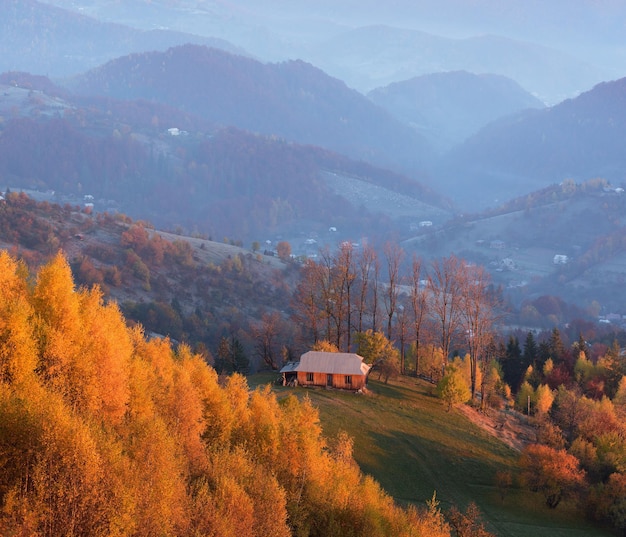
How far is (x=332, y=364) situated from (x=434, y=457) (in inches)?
542

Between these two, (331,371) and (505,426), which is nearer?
(331,371)

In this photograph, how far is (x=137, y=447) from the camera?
21.9 m

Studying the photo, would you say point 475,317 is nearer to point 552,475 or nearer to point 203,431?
point 552,475

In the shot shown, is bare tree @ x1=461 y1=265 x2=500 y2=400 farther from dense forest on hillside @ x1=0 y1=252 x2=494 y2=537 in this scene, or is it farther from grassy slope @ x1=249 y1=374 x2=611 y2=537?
dense forest on hillside @ x1=0 y1=252 x2=494 y2=537

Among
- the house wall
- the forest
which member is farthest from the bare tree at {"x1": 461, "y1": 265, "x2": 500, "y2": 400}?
the house wall

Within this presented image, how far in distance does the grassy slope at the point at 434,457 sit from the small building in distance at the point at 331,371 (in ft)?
4.17

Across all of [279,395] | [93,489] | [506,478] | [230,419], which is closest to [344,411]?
[279,395]

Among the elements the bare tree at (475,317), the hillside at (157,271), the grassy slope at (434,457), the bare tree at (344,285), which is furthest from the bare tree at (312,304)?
the hillside at (157,271)

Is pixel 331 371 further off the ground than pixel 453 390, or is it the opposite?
pixel 331 371

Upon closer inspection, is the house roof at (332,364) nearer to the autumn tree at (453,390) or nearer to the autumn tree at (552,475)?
the autumn tree at (453,390)

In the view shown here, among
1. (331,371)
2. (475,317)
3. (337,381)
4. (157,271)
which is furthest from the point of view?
(157,271)

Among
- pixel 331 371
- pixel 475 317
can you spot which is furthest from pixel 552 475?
pixel 331 371

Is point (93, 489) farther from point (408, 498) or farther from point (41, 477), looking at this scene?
point (408, 498)

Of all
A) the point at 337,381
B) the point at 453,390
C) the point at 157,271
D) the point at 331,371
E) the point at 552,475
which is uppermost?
the point at 331,371
